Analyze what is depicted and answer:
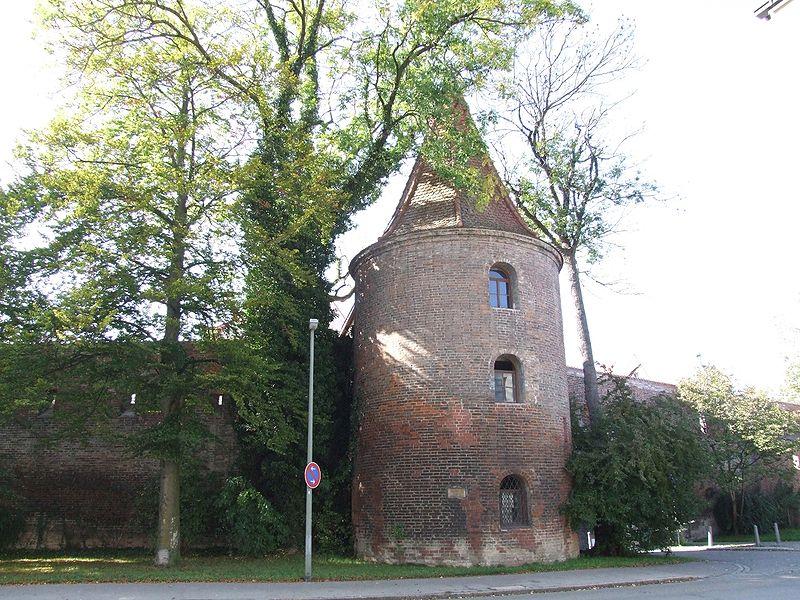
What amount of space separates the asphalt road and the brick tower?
3.67 meters

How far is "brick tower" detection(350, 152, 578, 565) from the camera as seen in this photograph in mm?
16766

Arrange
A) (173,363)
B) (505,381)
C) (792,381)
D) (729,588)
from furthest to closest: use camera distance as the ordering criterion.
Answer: (792,381) → (505,381) → (173,363) → (729,588)

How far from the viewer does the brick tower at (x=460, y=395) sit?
55.0ft

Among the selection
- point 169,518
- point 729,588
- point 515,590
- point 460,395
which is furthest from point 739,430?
point 169,518

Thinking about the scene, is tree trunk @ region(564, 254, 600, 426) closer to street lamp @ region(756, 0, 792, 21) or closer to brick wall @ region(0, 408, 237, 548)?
brick wall @ region(0, 408, 237, 548)

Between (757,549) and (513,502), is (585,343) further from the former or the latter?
(757,549)

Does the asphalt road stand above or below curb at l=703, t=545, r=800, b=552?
above

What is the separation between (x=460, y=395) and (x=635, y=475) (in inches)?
221

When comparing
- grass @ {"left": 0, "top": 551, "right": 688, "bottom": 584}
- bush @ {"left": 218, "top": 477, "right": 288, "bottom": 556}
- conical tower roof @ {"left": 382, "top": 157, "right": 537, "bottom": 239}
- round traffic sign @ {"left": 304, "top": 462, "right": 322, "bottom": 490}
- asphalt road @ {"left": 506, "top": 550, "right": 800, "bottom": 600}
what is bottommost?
asphalt road @ {"left": 506, "top": 550, "right": 800, "bottom": 600}

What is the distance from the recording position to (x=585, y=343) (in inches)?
955

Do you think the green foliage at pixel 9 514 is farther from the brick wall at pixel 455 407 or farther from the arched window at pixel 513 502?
the arched window at pixel 513 502

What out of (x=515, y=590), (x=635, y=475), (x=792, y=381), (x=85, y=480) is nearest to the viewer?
(x=515, y=590)

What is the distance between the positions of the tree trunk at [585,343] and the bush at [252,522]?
431 inches

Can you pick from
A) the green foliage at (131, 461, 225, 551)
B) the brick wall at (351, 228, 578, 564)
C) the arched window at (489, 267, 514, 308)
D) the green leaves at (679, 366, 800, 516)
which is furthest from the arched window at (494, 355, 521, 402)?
the green leaves at (679, 366, 800, 516)
